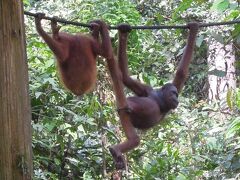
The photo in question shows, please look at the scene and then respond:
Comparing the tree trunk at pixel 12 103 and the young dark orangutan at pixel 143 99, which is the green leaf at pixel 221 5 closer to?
the young dark orangutan at pixel 143 99

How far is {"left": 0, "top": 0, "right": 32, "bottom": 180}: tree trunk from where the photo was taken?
1846mm

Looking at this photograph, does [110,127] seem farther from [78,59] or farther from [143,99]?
[143,99]

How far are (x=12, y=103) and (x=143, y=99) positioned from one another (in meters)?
1.13

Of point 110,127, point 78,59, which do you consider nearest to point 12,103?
point 78,59

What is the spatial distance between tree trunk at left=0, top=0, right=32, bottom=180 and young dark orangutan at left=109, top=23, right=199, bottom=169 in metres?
0.68

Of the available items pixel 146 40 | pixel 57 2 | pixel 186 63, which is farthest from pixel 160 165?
pixel 57 2

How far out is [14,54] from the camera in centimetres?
188

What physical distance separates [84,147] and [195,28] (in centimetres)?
158

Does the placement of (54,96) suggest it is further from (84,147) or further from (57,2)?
(57,2)

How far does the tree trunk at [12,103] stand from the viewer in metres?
1.85

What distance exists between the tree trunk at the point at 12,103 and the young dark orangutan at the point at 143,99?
2.22 ft

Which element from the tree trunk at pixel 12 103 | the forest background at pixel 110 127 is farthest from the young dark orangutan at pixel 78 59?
the tree trunk at pixel 12 103

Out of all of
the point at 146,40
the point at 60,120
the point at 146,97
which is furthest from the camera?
the point at 146,40

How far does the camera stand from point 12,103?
1854 millimetres
